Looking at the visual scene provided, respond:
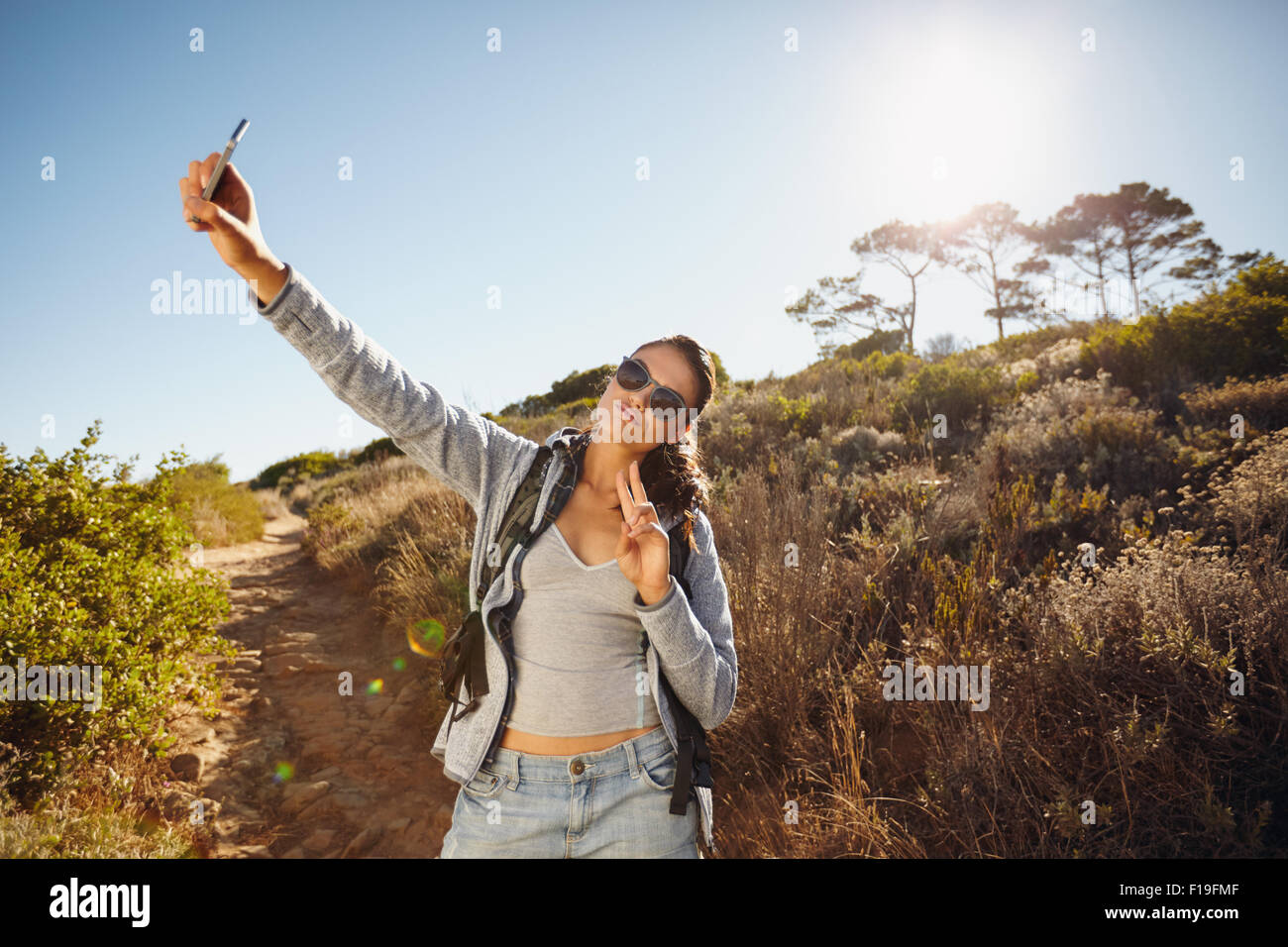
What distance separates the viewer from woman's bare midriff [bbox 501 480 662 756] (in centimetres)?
177

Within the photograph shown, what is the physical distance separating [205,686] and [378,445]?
16935mm

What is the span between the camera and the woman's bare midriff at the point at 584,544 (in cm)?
177

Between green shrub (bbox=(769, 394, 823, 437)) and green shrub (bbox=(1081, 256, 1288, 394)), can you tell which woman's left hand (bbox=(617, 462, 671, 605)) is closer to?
green shrub (bbox=(769, 394, 823, 437))

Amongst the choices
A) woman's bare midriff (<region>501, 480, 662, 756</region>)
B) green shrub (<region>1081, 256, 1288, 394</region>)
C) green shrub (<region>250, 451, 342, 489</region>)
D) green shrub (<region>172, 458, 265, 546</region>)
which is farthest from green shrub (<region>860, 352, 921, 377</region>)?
green shrub (<region>250, 451, 342, 489</region>)

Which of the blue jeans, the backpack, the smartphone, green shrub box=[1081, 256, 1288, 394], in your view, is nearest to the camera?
the smartphone

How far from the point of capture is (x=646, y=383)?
213 centimetres

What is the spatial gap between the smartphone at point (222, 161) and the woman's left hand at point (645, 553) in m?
1.22

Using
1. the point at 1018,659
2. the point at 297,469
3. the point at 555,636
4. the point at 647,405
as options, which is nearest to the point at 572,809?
the point at 555,636

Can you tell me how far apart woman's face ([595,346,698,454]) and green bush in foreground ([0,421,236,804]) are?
10.3ft

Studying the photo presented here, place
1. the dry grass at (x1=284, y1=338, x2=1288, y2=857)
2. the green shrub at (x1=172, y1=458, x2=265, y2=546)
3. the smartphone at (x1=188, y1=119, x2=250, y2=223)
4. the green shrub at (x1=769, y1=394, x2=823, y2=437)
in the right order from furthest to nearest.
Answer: the green shrub at (x1=172, y1=458, x2=265, y2=546)
the green shrub at (x1=769, y1=394, x2=823, y2=437)
the dry grass at (x1=284, y1=338, x2=1288, y2=857)
the smartphone at (x1=188, y1=119, x2=250, y2=223)

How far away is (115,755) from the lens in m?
→ 3.55

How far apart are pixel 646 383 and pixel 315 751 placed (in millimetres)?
4177
